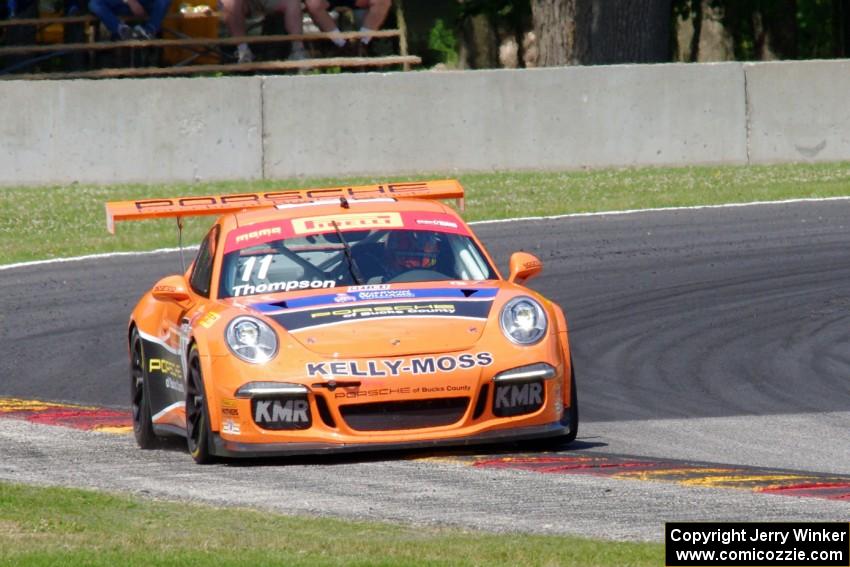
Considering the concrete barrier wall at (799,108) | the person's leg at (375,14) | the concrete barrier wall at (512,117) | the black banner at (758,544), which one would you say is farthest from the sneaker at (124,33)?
the black banner at (758,544)

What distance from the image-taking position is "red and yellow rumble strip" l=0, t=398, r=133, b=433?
32.7ft

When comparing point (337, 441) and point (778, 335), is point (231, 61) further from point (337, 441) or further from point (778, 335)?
point (337, 441)

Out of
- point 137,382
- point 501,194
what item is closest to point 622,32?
point 501,194

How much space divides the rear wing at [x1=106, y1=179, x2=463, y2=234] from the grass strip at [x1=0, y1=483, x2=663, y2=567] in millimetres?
2718

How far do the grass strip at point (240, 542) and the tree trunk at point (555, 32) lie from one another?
17.7 metres

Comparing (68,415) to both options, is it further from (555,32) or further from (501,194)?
(555,32)

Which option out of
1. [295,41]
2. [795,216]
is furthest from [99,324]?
[295,41]

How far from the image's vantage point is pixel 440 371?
8.23 metres

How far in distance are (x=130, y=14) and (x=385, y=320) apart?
15481 millimetres

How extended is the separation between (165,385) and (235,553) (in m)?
3.27

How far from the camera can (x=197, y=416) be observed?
8.63 metres

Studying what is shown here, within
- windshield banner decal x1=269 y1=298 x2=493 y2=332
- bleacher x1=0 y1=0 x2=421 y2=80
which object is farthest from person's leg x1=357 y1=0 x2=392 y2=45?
windshield banner decal x1=269 y1=298 x2=493 y2=332

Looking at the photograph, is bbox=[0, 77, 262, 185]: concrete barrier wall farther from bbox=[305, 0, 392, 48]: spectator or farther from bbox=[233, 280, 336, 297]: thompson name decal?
bbox=[233, 280, 336, 297]: thompson name decal

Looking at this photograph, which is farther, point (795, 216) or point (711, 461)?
point (795, 216)
